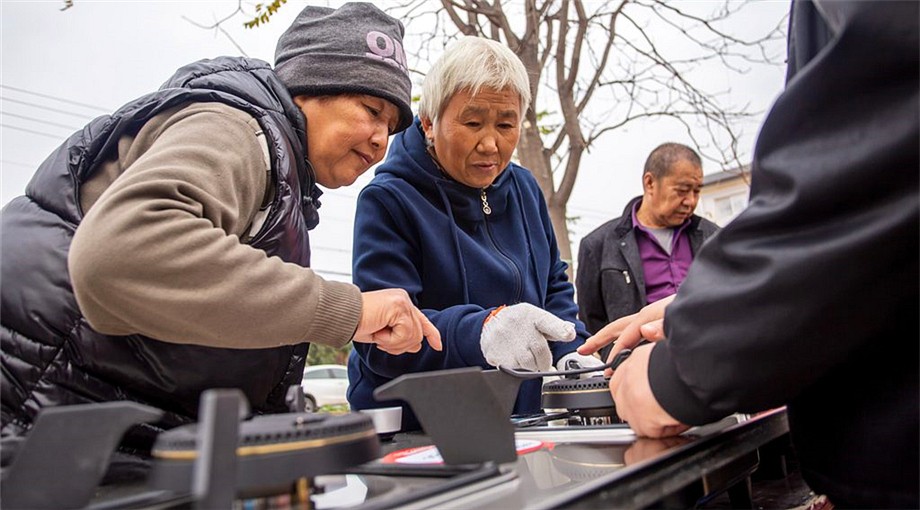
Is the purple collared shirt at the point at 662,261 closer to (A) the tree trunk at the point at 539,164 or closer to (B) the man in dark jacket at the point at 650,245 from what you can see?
(B) the man in dark jacket at the point at 650,245

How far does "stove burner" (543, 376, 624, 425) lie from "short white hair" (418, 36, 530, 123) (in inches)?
36.5

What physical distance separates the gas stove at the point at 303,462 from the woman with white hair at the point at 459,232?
76 centimetres

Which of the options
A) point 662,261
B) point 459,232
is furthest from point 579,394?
point 662,261

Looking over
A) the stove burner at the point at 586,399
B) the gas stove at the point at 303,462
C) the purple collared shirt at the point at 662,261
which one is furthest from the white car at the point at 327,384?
the gas stove at the point at 303,462

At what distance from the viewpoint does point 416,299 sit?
1.71m

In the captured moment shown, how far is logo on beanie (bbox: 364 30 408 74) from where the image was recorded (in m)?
1.43

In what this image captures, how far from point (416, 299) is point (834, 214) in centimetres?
121

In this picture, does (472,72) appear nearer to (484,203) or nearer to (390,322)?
(484,203)

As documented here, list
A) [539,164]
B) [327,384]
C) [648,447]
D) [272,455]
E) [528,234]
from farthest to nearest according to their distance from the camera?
1. [327,384]
2. [539,164]
3. [528,234]
4. [648,447]
5. [272,455]

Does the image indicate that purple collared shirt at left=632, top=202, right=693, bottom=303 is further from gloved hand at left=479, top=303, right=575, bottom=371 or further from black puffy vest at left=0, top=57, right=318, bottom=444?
black puffy vest at left=0, top=57, right=318, bottom=444

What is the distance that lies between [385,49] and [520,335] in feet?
2.30

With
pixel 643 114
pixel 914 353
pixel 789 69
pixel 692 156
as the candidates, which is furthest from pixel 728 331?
pixel 643 114

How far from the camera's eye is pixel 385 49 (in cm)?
146

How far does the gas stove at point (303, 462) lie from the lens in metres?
0.49
